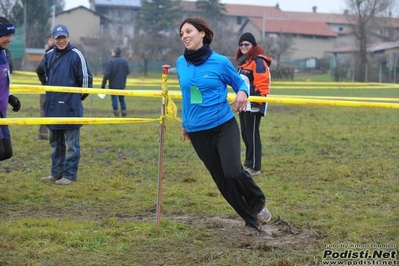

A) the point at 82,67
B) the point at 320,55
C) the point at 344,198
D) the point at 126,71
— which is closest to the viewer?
the point at 344,198

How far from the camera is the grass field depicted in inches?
215

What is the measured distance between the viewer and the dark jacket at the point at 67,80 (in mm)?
8539

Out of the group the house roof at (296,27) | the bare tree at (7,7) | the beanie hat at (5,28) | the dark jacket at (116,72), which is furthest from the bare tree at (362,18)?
the beanie hat at (5,28)

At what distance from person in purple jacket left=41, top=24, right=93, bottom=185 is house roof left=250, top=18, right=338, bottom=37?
7511 centimetres

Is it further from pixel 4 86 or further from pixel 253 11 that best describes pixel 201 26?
pixel 253 11

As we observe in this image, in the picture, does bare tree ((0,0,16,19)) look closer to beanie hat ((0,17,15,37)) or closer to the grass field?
the grass field

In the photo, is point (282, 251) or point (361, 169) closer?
point (282, 251)

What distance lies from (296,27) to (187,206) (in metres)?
80.3

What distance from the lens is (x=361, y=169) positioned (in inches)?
377

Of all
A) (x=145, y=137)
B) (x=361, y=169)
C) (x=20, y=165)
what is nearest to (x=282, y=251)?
(x=361, y=169)

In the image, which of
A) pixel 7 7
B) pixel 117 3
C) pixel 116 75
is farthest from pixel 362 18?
pixel 117 3

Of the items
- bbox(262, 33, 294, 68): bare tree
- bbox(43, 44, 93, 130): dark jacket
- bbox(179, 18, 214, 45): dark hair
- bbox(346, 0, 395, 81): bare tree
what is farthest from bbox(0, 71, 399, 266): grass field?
bbox(262, 33, 294, 68): bare tree

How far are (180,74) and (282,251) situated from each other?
1.81 m

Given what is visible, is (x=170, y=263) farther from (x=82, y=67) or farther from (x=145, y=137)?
(x=145, y=137)
